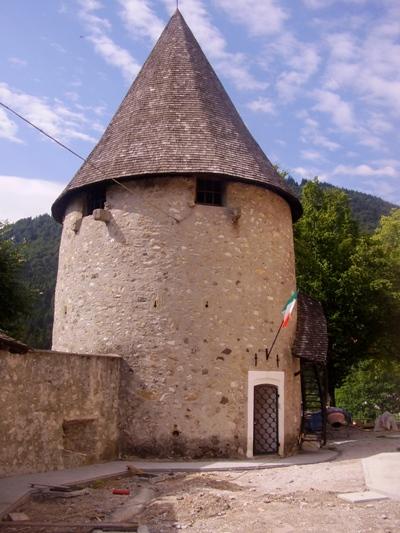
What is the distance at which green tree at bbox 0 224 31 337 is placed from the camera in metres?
18.8

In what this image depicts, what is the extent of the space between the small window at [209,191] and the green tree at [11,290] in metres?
7.80

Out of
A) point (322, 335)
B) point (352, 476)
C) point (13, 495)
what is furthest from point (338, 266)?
point (13, 495)

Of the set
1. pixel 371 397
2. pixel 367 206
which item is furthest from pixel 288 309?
pixel 367 206

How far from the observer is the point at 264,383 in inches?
532

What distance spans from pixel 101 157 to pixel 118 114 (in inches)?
77.1

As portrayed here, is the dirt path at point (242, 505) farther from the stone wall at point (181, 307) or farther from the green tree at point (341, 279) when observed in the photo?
the green tree at point (341, 279)

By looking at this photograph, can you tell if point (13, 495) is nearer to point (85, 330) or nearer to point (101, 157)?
point (85, 330)

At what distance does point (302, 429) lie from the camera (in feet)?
50.1

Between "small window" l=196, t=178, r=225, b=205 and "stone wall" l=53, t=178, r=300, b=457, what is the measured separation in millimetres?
333

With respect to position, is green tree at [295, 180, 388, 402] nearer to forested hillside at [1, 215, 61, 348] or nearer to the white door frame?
the white door frame

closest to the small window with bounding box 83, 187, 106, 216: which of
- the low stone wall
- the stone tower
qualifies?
the stone tower

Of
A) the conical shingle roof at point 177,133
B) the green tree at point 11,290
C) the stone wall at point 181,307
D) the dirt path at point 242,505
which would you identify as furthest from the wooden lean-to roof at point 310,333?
the green tree at point 11,290

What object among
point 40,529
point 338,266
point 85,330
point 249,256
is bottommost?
point 40,529

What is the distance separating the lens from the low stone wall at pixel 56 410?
10.2m
